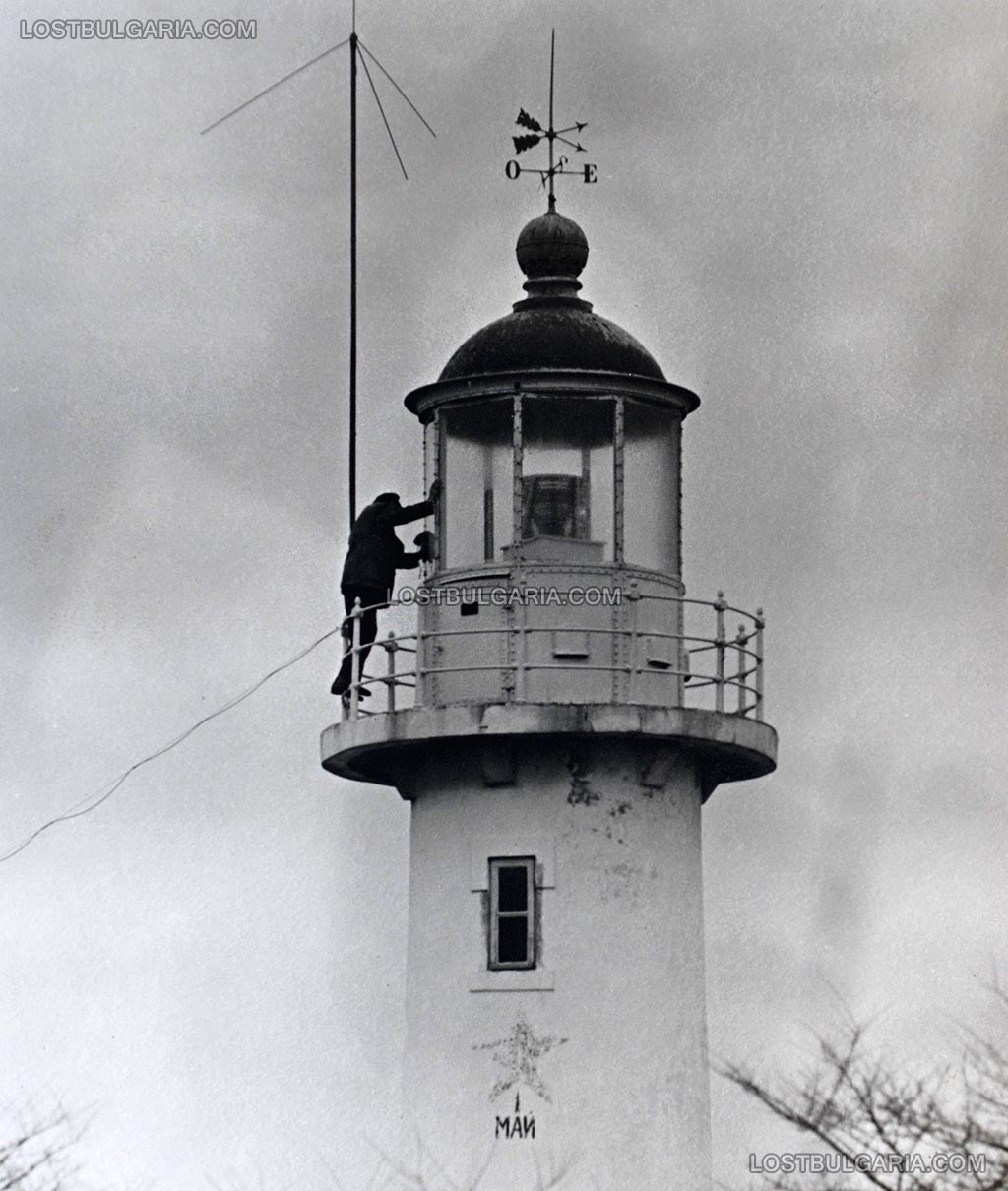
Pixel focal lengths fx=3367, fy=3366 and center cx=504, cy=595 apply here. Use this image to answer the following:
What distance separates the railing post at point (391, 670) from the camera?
27938 millimetres

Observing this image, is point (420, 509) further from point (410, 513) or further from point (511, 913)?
point (511, 913)

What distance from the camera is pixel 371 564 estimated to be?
93.9 ft

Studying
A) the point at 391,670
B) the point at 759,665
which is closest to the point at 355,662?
the point at 391,670

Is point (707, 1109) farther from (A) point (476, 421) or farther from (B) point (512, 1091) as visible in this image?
(A) point (476, 421)

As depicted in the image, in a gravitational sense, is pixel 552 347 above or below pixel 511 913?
above

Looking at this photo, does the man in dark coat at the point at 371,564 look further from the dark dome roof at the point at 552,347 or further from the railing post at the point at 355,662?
the dark dome roof at the point at 552,347

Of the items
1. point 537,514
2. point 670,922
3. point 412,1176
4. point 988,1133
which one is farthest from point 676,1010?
point 988,1133

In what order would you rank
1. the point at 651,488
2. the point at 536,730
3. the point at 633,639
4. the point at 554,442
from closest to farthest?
the point at 536,730, the point at 633,639, the point at 554,442, the point at 651,488

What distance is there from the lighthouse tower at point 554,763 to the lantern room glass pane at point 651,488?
23 millimetres

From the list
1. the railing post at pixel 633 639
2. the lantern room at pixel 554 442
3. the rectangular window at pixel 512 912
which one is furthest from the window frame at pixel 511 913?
the lantern room at pixel 554 442

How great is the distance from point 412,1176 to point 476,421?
6426mm

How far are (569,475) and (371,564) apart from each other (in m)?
1.86

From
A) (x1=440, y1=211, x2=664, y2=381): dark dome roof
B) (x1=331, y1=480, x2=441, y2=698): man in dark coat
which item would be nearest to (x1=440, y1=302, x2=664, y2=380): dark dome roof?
(x1=440, y1=211, x2=664, y2=381): dark dome roof

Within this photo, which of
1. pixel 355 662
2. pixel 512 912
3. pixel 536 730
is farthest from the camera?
pixel 355 662
